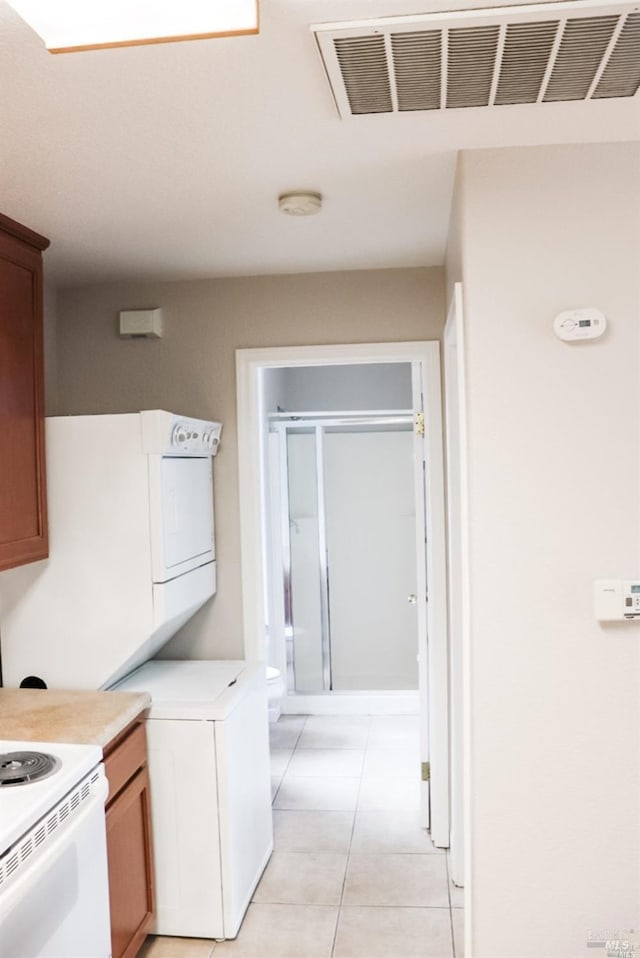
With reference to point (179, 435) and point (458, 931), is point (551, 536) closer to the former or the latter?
point (179, 435)

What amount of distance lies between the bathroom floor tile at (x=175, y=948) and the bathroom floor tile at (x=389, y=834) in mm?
818

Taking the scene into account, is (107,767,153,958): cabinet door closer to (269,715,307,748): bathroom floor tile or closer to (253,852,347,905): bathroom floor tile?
(253,852,347,905): bathroom floor tile

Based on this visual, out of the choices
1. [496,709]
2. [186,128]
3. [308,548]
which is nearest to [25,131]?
[186,128]

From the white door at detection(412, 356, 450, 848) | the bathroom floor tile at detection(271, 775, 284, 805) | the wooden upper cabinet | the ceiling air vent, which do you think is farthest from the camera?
the bathroom floor tile at detection(271, 775, 284, 805)

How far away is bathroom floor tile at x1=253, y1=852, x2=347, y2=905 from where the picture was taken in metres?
2.99

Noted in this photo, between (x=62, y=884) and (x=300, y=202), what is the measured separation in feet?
6.25

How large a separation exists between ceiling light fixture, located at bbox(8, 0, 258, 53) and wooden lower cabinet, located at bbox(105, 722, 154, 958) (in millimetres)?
1860

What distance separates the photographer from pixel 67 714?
2.48 meters

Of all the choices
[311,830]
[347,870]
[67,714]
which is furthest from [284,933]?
[67,714]

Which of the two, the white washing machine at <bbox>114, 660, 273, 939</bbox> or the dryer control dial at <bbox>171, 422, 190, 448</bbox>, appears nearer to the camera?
the white washing machine at <bbox>114, 660, 273, 939</bbox>

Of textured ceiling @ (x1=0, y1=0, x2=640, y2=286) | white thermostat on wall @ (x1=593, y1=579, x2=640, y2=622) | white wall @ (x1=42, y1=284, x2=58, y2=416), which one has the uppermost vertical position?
textured ceiling @ (x1=0, y1=0, x2=640, y2=286)

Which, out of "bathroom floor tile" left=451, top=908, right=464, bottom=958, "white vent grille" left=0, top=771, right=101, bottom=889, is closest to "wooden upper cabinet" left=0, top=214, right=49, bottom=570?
"white vent grille" left=0, top=771, right=101, bottom=889

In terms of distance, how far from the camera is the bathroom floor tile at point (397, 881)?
9.76ft

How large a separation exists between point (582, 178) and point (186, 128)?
1.01 metres
